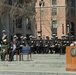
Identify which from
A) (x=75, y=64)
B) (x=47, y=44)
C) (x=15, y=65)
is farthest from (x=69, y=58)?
(x=47, y=44)

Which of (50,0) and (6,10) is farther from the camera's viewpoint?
(50,0)

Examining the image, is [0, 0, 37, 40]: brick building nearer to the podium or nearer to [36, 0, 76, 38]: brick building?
[36, 0, 76, 38]: brick building

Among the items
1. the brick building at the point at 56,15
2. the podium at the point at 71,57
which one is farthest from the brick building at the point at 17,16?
the podium at the point at 71,57

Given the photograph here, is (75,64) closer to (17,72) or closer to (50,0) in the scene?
(17,72)

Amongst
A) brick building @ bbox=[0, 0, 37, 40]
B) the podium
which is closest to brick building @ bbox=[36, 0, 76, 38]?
brick building @ bbox=[0, 0, 37, 40]

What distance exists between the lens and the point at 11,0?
212 feet

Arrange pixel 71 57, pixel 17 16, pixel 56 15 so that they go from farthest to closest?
pixel 56 15 → pixel 17 16 → pixel 71 57

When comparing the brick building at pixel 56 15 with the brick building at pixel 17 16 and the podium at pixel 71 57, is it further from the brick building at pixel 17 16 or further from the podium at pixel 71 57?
the podium at pixel 71 57

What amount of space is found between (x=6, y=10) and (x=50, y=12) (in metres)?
29.7

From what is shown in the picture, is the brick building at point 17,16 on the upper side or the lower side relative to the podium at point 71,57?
upper

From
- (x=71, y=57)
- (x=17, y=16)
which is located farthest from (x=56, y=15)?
(x=71, y=57)

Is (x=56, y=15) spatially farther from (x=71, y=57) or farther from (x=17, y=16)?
(x=71, y=57)

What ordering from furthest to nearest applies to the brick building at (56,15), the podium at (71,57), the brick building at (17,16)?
the brick building at (56,15) < the brick building at (17,16) < the podium at (71,57)

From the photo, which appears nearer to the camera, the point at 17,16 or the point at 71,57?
the point at 71,57
